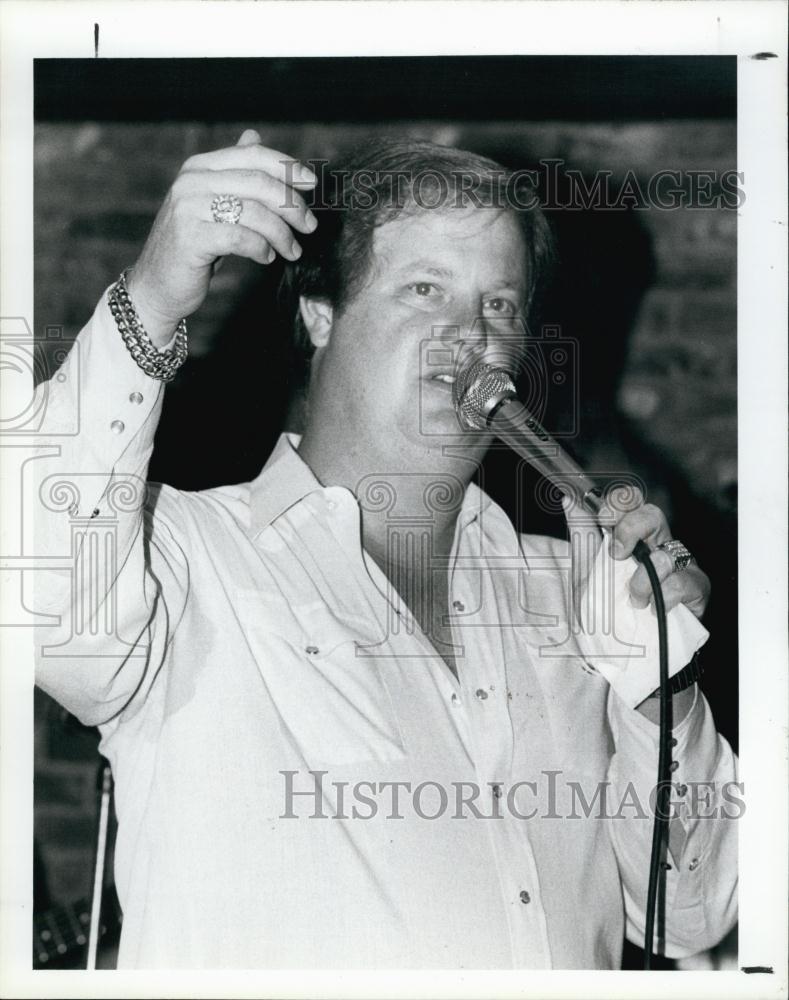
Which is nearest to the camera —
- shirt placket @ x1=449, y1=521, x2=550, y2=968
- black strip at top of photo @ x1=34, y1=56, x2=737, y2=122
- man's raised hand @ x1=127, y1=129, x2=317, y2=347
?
man's raised hand @ x1=127, y1=129, x2=317, y2=347

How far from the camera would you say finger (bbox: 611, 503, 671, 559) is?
5.13ft

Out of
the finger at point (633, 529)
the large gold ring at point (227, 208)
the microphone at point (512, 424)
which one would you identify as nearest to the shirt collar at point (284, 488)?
the microphone at point (512, 424)

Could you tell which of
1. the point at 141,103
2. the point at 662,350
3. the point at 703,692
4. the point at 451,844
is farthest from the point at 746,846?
the point at 141,103

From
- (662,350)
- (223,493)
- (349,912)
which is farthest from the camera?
(662,350)

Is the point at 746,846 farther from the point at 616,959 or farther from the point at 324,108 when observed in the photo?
the point at 324,108

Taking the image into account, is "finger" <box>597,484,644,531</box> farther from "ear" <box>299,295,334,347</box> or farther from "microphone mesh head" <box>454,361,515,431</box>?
"ear" <box>299,295,334,347</box>

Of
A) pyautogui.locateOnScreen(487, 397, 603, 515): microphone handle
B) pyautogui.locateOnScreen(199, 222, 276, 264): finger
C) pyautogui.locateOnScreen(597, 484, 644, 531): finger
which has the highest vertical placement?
pyautogui.locateOnScreen(199, 222, 276, 264): finger

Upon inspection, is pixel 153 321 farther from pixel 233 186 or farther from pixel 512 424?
pixel 512 424

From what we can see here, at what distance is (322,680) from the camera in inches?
62.7

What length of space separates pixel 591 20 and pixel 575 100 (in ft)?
0.35

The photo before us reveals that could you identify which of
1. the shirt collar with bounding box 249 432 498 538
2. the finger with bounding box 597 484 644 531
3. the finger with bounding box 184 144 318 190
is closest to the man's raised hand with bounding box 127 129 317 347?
the finger with bounding box 184 144 318 190

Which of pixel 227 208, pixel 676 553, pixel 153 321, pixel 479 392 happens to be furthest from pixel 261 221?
pixel 676 553

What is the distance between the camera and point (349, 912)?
1.56 meters

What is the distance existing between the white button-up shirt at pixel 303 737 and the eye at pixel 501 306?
31 cm
